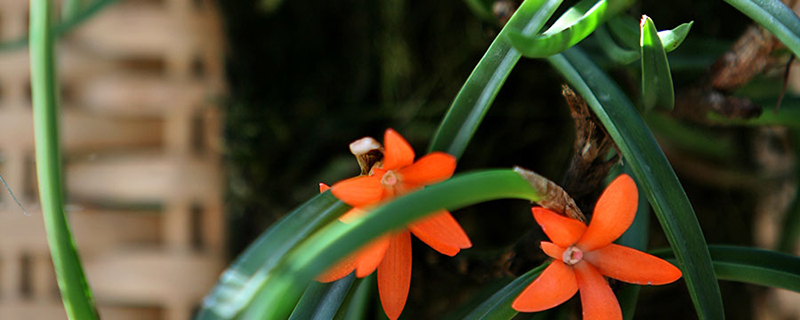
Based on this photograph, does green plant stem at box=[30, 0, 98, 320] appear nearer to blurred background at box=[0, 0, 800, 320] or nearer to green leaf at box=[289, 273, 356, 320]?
green leaf at box=[289, 273, 356, 320]

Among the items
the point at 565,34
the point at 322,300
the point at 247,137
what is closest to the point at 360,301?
the point at 322,300

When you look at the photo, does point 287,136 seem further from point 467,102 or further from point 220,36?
point 467,102

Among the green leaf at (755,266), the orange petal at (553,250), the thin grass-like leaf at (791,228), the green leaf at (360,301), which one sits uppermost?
the green leaf at (360,301)

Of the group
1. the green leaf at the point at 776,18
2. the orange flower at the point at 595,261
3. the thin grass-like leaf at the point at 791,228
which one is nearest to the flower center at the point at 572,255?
the orange flower at the point at 595,261

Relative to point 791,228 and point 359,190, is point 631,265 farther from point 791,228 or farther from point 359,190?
point 791,228

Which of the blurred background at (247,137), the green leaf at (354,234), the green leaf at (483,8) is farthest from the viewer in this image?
the blurred background at (247,137)

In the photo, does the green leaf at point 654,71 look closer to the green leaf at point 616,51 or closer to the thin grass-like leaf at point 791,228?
the green leaf at point 616,51
